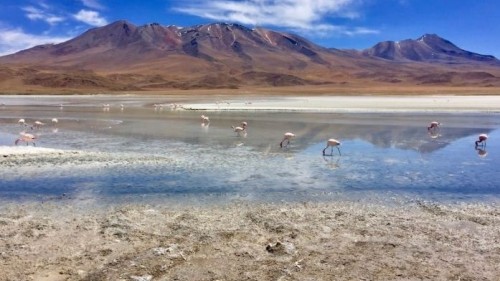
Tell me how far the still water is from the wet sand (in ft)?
2.97

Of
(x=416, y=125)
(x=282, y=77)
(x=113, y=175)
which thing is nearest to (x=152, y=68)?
(x=282, y=77)

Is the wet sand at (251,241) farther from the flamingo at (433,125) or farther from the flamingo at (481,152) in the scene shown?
the flamingo at (433,125)

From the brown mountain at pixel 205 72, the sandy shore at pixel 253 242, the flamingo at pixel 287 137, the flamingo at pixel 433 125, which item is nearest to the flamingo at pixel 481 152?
the flamingo at pixel 433 125

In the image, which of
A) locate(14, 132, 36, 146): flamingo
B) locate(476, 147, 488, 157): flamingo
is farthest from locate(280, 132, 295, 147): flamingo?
locate(14, 132, 36, 146): flamingo

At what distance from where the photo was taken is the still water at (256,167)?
9.41 meters

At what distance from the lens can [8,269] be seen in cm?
561

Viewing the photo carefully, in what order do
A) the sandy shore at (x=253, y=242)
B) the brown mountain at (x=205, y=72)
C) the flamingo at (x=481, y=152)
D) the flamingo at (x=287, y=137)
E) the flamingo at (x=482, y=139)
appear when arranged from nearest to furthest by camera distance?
the sandy shore at (x=253, y=242)
the flamingo at (x=481, y=152)
the flamingo at (x=482, y=139)
the flamingo at (x=287, y=137)
the brown mountain at (x=205, y=72)

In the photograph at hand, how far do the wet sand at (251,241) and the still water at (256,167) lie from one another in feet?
2.97

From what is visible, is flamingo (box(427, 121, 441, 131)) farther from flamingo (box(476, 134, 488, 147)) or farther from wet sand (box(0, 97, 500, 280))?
wet sand (box(0, 97, 500, 280))

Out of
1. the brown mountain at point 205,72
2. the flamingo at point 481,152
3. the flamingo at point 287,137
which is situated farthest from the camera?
the brown mountain at point 205,72

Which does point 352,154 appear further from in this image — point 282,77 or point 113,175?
point 282,77

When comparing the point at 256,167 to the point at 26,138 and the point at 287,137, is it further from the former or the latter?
the point at 26,138

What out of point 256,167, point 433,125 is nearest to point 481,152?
point 433,125

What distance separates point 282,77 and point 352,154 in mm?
105865
